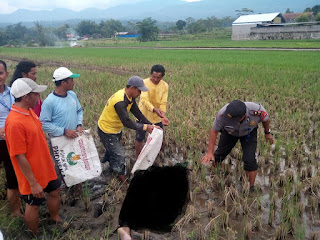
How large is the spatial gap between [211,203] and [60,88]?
1.93m

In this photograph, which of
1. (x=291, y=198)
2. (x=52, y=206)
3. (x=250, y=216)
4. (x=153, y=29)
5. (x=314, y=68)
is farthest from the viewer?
(x=153, y=29)

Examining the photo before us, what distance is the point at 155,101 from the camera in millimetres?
4160

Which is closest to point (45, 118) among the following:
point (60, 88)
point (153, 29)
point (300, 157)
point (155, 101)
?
point (60, 88)

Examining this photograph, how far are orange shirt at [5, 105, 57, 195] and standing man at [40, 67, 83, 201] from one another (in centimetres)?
51

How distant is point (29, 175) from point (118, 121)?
133 cm

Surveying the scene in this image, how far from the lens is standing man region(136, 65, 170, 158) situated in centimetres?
391

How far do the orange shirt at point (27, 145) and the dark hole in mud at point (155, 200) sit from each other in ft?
2.57

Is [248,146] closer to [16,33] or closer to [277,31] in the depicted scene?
[277,31]

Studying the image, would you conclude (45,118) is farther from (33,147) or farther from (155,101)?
(155,101)

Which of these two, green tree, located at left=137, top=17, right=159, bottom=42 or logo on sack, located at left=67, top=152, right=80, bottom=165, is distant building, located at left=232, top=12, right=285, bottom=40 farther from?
logo on sack, located at left=67, top=152, right=80, bottom=165

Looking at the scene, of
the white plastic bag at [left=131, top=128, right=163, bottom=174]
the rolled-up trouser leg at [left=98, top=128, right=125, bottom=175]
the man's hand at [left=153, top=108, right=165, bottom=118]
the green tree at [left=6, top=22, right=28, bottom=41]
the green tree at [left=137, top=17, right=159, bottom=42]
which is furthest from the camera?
the green tree at [left=6, top=22, right=28, bottom=41]

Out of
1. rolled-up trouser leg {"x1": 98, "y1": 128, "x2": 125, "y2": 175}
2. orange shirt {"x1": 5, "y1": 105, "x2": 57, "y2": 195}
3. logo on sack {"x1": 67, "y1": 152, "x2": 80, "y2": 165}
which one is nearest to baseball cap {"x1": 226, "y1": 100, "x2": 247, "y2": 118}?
rolled-up trouser leg {"x1": 98, "y1": 128, "x2": 125, "y2": 175}

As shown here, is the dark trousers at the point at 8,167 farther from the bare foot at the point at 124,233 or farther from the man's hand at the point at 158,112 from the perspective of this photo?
the man's hand at the point at 158,112

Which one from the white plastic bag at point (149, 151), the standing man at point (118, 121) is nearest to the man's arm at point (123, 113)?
the standing man at point (118, 121)
